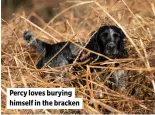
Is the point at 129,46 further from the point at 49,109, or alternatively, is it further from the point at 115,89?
the point at 49,109

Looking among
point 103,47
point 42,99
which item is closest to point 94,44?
point 103,47

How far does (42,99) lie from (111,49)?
102 centimetres

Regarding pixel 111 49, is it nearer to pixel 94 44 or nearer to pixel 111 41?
pixel 111 41

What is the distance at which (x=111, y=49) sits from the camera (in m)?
6.16

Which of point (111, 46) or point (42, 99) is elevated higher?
point (111, 46)

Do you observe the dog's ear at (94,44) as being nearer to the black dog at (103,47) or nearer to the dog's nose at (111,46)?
the black dog at (103,47)

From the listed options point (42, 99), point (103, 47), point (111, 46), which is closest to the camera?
point (42, 99)

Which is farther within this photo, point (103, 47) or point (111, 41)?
point (103, 47)

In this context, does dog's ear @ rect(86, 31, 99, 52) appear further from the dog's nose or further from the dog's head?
the dog's nose

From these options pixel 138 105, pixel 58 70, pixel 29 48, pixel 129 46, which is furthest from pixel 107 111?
pixel 29 48

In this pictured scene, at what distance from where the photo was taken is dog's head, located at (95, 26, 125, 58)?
6.16m

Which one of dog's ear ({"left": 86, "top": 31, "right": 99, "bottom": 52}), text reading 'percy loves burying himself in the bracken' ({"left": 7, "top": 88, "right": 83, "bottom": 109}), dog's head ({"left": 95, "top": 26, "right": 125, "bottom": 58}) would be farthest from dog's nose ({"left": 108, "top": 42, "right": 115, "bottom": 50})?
text reading 'percy loves burying himself in the bracken' ({"left": 7, "top": 88, "right": 83, "bottom": 109})

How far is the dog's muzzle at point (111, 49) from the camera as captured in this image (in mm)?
6133

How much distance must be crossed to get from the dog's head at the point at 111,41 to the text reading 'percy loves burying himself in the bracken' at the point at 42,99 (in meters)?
0.66
